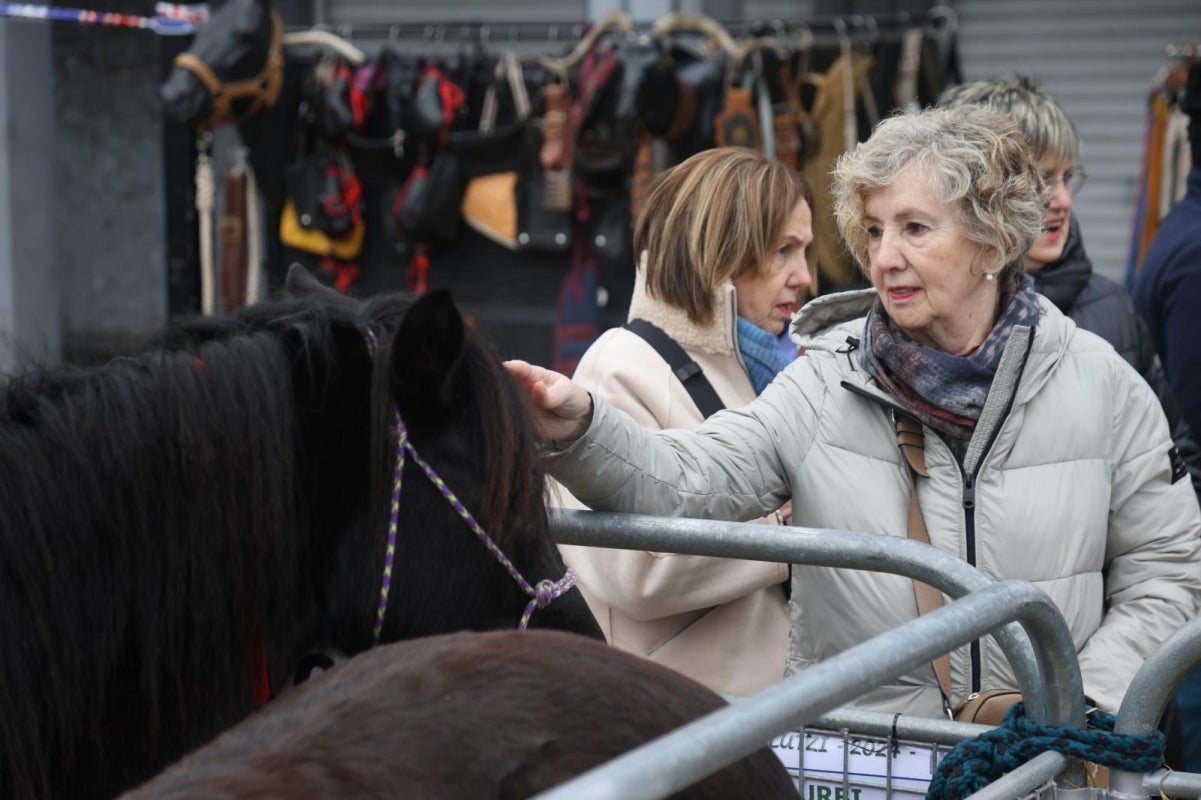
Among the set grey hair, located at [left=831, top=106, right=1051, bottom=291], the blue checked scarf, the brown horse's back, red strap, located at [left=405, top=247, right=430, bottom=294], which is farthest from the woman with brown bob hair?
red strap, located at [left=405, top=247, right=430, bottom=294]

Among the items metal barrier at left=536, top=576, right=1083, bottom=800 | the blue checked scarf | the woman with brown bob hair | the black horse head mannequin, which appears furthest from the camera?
the black horse head mannequin

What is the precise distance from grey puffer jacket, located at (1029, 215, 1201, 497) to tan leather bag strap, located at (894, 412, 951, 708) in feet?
3.70

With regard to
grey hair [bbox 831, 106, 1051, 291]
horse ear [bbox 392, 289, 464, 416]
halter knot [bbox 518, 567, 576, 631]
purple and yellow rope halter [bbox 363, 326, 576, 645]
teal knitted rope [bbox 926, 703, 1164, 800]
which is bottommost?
teal knitted rope [bbox 926, 703, 1164, 800]

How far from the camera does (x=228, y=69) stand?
582 centimetres

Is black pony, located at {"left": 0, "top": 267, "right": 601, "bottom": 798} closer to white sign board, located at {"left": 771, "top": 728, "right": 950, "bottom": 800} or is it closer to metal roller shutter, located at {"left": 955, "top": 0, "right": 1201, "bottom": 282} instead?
white sign board, located at {"left": 771, "top": 728, "right": 950, "bottom": 800}

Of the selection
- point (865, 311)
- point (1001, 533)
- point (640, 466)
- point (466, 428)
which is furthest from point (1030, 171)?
point (466, 428)

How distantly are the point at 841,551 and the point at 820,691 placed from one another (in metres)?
0.69

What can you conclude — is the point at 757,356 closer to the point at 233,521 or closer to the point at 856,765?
the point at 856,765

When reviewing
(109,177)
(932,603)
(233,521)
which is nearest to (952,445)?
(932,603)

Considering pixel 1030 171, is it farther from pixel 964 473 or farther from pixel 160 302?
pixel 160 302

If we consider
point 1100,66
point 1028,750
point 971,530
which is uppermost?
point 1100,66

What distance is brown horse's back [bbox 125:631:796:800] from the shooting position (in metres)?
1.22

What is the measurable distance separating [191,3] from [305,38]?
20.2 inches

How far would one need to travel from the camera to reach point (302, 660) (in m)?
1.89
